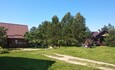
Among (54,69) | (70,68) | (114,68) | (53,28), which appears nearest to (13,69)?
(54,69)

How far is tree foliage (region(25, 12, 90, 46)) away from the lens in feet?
144

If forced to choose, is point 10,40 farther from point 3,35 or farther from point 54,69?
point 54,69

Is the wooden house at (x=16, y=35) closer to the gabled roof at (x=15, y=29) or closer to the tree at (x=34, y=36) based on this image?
the gabled roof at (x=15, y=29)

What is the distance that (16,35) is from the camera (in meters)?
55.2

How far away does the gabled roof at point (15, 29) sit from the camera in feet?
181

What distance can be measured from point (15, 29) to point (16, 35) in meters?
2.84

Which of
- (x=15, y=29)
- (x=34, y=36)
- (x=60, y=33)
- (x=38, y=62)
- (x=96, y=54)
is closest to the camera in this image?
(x=38, y=62)

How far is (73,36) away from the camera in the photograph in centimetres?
4625

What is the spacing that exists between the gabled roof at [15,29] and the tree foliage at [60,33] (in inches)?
213

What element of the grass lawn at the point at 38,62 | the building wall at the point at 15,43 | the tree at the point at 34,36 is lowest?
the grass lawn at the point at 38,62

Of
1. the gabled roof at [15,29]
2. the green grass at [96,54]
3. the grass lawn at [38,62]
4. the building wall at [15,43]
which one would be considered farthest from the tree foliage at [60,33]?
the grass lawn at [38,62]

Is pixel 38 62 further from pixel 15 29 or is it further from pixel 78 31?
pixel 15 29

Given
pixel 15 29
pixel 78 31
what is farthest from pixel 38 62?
pixel 15 29

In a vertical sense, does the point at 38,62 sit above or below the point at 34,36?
below
